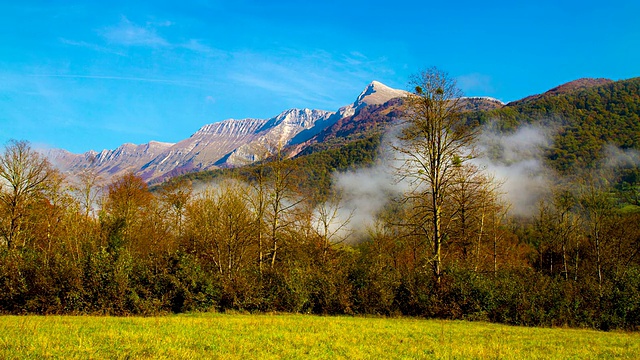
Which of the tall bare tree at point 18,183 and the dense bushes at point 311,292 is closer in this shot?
the dense bushes at point 311,292

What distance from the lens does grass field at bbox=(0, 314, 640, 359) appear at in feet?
29.6

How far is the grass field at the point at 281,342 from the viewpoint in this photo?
29.6 ft

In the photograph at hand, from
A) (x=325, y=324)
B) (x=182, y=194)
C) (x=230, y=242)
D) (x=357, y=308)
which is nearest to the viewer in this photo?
(x=325, y=324)

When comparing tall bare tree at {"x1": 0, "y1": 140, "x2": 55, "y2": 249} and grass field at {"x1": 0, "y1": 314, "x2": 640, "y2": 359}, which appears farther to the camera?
tall bare tree at {"x1": 0, "y1": 140, "x2": 55, "y2": 249}

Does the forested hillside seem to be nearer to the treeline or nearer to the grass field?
the treeline

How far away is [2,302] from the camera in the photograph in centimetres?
1791

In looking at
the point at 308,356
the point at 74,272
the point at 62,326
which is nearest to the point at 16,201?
the point at 74,272

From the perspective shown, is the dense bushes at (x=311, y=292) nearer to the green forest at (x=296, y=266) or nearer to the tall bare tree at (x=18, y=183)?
the green forest at (x=296, y=266)

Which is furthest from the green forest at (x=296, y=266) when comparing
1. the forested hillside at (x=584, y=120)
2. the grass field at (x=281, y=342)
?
the forested hillside at (x=584, y=120)

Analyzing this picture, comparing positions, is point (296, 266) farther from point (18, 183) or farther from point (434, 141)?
point (18, 183)

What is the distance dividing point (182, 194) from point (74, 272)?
31980 millimetres

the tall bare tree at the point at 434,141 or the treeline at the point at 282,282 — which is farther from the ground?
the tall bare tree at the point at 434,141

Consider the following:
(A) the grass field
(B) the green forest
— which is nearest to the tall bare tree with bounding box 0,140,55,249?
(B) the green forest

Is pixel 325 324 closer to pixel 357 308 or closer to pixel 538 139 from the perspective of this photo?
pixel 357 308
